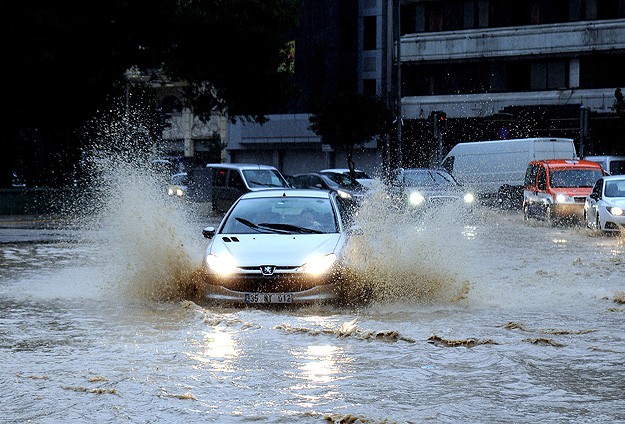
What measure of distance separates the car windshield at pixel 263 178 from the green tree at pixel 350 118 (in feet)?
76.7

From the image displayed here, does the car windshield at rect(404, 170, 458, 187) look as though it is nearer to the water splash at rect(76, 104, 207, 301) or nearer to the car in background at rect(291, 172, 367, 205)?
the car in background at rect(291, 172, 367, 205)

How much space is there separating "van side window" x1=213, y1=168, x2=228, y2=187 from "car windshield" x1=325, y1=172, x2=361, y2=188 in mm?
3951

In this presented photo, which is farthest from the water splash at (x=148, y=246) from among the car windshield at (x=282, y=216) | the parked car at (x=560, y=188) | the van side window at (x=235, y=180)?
the van side window at (x=235, y=180)

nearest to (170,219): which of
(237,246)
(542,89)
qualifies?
(237,246)

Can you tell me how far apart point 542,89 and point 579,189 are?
28151mm

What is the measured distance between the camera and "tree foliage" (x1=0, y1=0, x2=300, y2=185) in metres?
37.7

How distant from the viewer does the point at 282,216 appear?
567 inches

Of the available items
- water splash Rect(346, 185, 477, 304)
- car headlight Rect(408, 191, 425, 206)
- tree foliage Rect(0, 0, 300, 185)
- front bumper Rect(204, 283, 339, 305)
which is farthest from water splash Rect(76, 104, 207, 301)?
tree foliage Rect(0, 0, 300, 185)

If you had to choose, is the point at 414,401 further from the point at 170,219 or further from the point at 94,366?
the point at 170,219

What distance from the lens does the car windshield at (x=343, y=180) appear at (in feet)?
133

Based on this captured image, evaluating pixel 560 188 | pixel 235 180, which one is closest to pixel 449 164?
pixel 235 180

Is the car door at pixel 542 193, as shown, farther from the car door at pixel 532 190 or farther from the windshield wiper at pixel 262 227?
the windshield wiper at pixel 262 227

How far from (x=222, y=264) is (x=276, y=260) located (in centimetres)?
60

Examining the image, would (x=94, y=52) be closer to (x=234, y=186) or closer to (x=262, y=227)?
(x=234, y=186)
